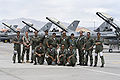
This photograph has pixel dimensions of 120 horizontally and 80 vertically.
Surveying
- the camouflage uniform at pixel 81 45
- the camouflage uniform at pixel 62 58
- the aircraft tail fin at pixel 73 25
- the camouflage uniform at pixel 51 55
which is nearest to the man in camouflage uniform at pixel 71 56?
the camouflage uniform at pixel 62 58

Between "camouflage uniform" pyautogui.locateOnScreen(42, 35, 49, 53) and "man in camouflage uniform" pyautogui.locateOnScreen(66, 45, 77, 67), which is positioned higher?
"camouflage uniform" pyautogui.locateOnScreen(42, 35, 49, 53)

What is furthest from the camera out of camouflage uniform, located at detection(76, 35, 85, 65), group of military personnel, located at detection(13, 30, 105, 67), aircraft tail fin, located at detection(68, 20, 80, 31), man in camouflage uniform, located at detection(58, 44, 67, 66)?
aircraft tail fin, located at detection(68, 20, 80, 31)

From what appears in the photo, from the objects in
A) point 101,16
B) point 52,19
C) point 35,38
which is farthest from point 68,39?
point 52,19

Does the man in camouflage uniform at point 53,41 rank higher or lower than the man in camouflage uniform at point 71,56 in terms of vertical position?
higher

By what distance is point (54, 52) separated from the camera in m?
14.9

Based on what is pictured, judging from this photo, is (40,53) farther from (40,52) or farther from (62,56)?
(62,56)

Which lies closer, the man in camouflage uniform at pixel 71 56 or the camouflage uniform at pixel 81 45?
the man in camouflage uniform at pixel 71 56

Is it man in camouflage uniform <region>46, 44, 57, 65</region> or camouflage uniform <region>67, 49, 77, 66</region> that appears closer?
camouflage uniform <region>67, 49, 77, 66</region>

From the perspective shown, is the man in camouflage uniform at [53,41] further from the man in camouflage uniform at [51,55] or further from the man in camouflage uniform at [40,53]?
the man in camouflage uniform at [40,53]

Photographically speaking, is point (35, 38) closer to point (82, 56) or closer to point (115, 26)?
point (82, 56)

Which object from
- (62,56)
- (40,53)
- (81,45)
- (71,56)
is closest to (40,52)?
(40,53)

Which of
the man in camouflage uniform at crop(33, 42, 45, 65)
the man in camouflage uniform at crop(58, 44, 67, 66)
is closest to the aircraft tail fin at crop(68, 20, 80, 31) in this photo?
the man in camouflage uniform at crop(33, 42, 45, 65)

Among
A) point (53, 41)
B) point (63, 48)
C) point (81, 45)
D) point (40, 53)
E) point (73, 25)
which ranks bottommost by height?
point (40, 53)

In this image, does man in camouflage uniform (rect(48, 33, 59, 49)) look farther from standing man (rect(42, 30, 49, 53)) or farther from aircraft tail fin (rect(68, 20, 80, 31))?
aircraft tail fin (rect(68, 20, 80, 31))
